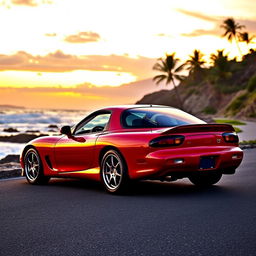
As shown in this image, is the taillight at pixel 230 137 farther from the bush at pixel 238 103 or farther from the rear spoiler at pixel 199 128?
the bush at pixel 238 103

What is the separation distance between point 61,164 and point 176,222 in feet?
13.4

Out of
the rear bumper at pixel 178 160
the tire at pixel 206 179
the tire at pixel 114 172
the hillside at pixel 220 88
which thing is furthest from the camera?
the hillside at pixel 220 88

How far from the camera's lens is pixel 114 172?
8758 millimetres

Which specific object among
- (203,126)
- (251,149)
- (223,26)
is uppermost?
(223,26)

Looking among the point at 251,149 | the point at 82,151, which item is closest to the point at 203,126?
the point at 82,151

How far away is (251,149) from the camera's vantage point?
18781 millimetres

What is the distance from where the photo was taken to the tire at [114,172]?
28.0ft

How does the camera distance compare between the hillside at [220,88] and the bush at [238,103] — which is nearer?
the bush at [238,103]

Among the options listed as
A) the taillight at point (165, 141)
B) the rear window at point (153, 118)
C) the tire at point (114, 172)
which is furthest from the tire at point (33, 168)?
the taillight at point (165, 141)

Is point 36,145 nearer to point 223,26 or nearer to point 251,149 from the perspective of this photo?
point 251,149

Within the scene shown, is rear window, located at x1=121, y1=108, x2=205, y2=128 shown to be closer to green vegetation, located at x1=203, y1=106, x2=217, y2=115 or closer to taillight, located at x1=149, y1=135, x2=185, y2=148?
taillight, located at x1=149, y1=135, x2=185, y2=148

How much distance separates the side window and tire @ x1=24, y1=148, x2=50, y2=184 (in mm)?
1137

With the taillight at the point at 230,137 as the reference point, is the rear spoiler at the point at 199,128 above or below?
above

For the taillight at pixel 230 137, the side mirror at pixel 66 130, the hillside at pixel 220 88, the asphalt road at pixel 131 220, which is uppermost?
the hillside at pixel 220 88
